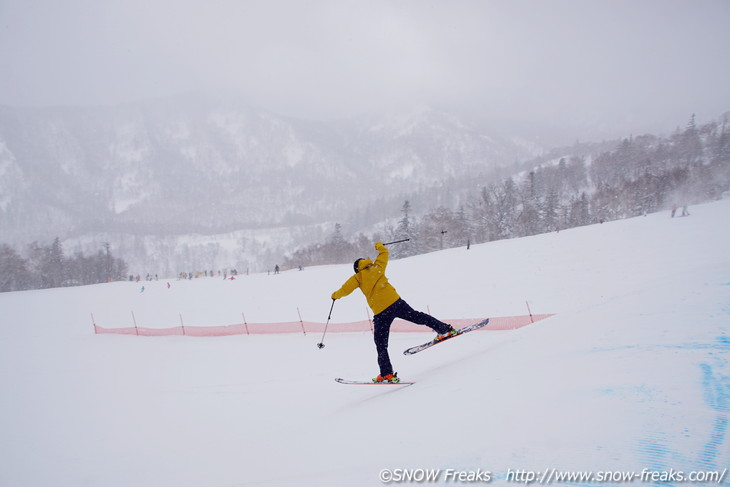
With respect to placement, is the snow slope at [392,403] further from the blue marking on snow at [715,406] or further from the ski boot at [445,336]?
the ski boot at [445,336]

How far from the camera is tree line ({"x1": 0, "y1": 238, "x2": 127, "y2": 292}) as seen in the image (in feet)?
252

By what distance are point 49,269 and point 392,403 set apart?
10700cm

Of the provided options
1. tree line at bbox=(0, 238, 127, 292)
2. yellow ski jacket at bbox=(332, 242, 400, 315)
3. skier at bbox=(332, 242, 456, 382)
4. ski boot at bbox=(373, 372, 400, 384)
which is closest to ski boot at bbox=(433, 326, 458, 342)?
skier at bbox=(332, 242, 456, 382)

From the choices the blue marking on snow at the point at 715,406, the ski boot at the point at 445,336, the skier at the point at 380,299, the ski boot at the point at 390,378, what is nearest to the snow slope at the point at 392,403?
the blue marking on snow at the point at 715,406

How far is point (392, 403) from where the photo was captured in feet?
14.0

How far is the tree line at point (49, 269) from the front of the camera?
76812 mm

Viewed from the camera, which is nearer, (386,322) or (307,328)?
(386,322)

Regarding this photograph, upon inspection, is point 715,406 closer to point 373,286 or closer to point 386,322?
point 386,322

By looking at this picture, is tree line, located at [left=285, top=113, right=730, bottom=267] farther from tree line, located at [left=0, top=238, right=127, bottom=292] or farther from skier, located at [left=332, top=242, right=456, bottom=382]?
skier, located at [left=332, top=242, right=456, bottom=382]

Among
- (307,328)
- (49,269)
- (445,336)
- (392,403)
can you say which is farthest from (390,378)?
(49,269)

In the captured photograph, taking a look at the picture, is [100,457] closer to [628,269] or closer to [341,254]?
[628,269]

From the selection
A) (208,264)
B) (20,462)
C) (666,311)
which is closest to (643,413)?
(666,311)

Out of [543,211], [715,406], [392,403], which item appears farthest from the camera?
[543,211]

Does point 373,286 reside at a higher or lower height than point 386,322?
higher
